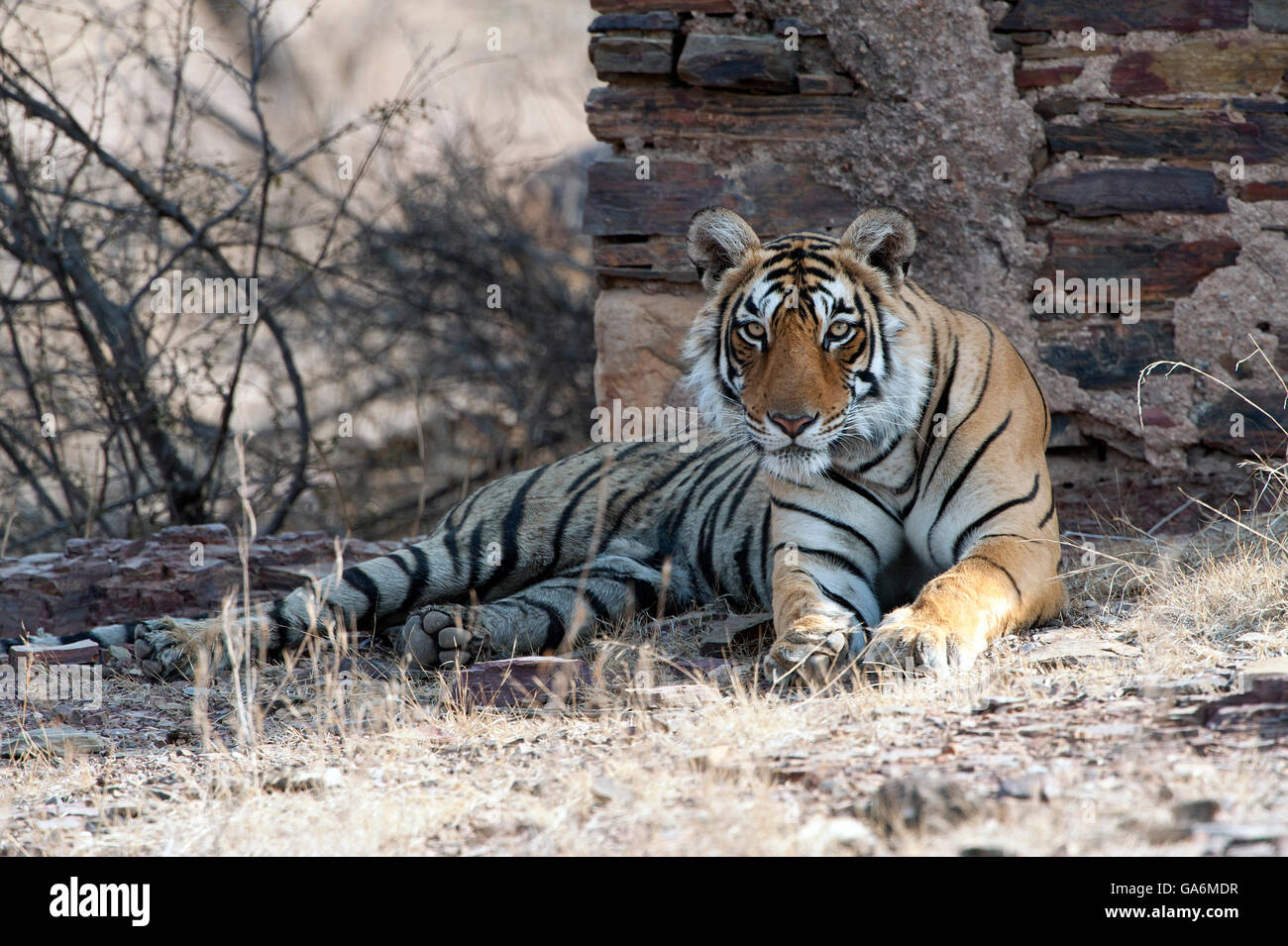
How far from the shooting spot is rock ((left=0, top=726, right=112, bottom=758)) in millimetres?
3080

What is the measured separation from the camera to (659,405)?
5.18 m

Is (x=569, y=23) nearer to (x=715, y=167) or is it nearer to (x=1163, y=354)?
(x=715, y=167)

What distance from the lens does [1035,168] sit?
189 inches

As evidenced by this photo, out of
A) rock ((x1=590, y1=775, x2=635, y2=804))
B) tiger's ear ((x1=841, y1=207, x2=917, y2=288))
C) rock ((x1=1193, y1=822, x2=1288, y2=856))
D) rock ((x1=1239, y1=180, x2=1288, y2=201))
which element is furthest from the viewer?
rock ((x1=1239, y1=180, x2=1288, y2=201))

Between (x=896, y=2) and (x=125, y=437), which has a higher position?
(x=896, y=2)

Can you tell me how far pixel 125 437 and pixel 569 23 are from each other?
888 centimetres

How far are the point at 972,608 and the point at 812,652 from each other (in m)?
0.44

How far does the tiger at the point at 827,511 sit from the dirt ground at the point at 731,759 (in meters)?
0.17

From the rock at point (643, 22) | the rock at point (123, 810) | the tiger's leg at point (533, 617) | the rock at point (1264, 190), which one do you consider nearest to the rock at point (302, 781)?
the rock at point (123, 810)

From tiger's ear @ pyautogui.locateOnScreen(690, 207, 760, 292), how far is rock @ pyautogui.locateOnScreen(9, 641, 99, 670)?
2.29m

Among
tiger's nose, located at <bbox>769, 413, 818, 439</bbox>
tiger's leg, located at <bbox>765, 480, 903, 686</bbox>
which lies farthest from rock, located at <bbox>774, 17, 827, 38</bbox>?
tiger's nose, located at <bbox>769, 413, 818, 439</bbox>

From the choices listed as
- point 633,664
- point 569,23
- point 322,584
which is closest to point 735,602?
point 633,664

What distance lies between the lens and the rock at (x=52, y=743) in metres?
3.08

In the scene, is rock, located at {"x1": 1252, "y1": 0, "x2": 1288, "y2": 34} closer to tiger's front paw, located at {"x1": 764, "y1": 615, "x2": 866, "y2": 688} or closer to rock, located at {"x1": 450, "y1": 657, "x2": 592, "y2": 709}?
tiger's front paw, located at {"x1": 764, "y1": 615, "x2": 866, "y2": 688}
